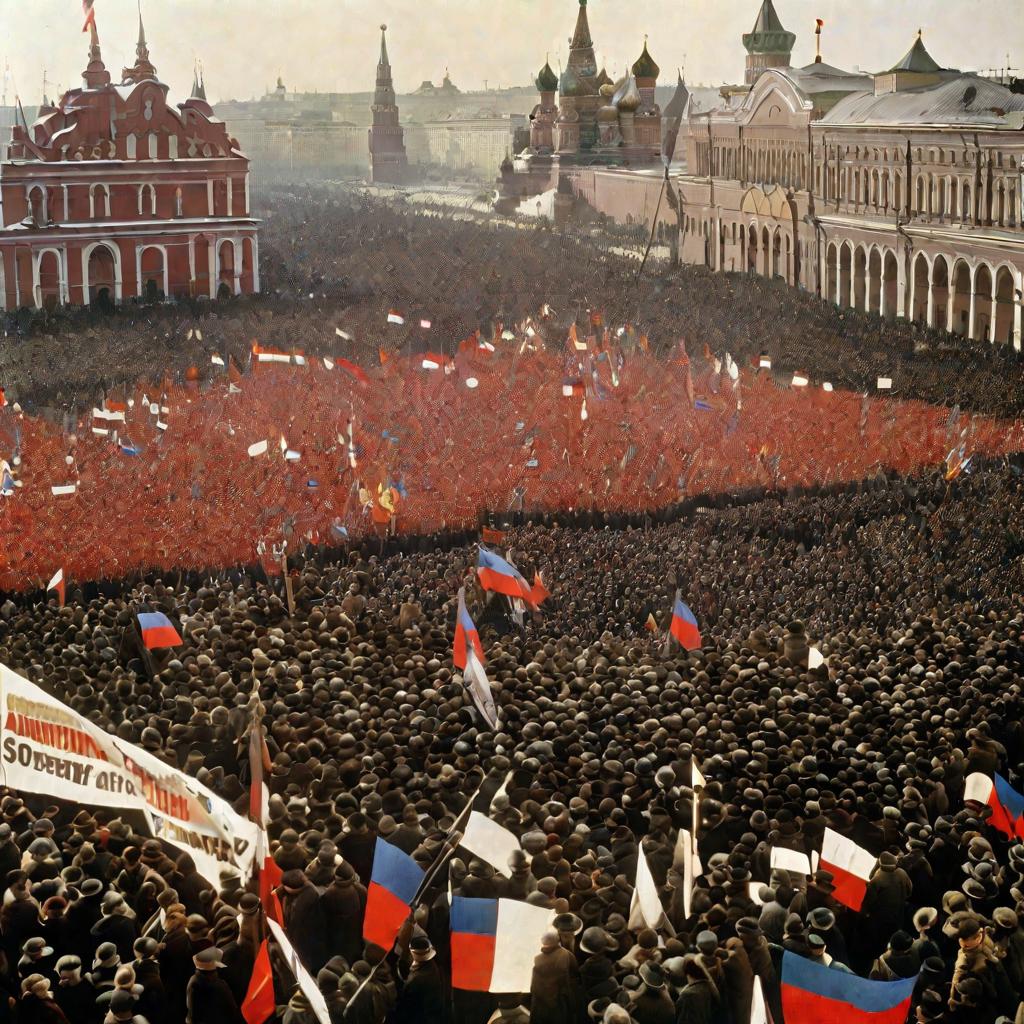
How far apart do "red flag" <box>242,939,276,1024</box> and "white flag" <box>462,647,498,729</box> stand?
348cm

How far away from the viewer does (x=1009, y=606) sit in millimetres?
13680

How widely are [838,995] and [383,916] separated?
229 centimetres

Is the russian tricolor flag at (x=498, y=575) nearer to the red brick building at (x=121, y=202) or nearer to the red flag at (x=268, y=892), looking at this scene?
the red flag at (x=268, y=892)

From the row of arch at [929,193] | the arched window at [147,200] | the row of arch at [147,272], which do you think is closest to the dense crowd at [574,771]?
the row of arch at [929,193]

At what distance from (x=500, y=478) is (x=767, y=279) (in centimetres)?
2368

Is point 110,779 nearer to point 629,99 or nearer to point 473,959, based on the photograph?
point 473,959

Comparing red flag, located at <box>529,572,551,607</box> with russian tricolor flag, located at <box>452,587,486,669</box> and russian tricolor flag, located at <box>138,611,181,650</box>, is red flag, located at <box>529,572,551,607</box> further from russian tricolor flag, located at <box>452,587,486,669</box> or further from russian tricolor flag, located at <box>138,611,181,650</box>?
russian tricolor flag, located at <box>138,611,181,650</box>

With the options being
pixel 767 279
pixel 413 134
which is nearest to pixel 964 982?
pixel 767 279

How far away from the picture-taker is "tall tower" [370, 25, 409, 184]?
8169 centimetres

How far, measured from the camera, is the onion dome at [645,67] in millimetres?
62231

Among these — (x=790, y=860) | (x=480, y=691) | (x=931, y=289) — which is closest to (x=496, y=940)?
(x=790, y=860)

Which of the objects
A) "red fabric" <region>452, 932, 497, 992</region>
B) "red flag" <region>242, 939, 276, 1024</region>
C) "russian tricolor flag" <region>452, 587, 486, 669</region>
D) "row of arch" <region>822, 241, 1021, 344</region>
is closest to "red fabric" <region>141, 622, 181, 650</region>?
"russian tricolor flag" <region>452, 587, 486, 669</region>

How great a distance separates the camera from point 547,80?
66.1 meters

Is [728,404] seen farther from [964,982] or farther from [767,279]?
[767,279]
